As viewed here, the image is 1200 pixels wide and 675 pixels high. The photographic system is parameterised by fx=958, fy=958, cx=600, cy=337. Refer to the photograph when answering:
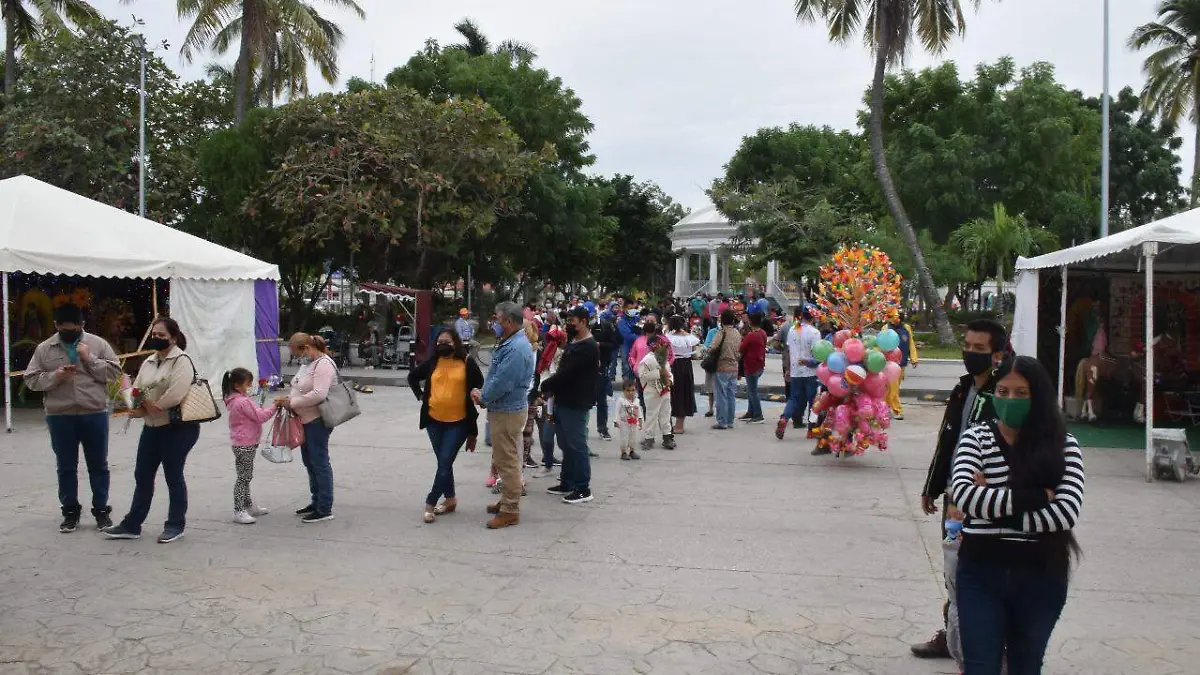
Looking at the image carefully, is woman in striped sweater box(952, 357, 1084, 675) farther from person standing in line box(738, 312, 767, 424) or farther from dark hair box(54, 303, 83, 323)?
person standing in line box(738, 312, 767, 424)

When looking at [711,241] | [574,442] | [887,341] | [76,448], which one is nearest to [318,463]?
[76,448]

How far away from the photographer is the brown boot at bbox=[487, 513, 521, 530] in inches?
285

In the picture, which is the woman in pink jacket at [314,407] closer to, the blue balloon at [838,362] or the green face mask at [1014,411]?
the blue balloon at [838,362]

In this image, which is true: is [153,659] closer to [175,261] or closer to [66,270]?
[66,270]

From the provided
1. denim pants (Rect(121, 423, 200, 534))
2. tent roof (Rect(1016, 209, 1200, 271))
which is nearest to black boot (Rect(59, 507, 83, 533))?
denim pants (Rect(121, 423, 200, 534))

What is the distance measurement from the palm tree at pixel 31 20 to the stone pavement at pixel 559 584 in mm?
25218

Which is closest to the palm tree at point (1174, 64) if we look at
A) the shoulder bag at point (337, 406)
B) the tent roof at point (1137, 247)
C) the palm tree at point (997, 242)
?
the palm tree at point (997, 242)

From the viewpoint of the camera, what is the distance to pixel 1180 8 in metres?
34.3

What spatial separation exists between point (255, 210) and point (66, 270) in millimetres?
10666

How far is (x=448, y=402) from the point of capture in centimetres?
736

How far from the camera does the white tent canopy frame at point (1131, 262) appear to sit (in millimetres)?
9328

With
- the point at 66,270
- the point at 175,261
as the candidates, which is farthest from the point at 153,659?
the point at 175,261

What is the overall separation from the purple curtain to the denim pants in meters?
11.2

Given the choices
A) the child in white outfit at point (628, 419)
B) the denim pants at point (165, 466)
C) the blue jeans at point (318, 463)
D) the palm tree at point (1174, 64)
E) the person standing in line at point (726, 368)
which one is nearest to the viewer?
the denim pants at point (165, 466)
